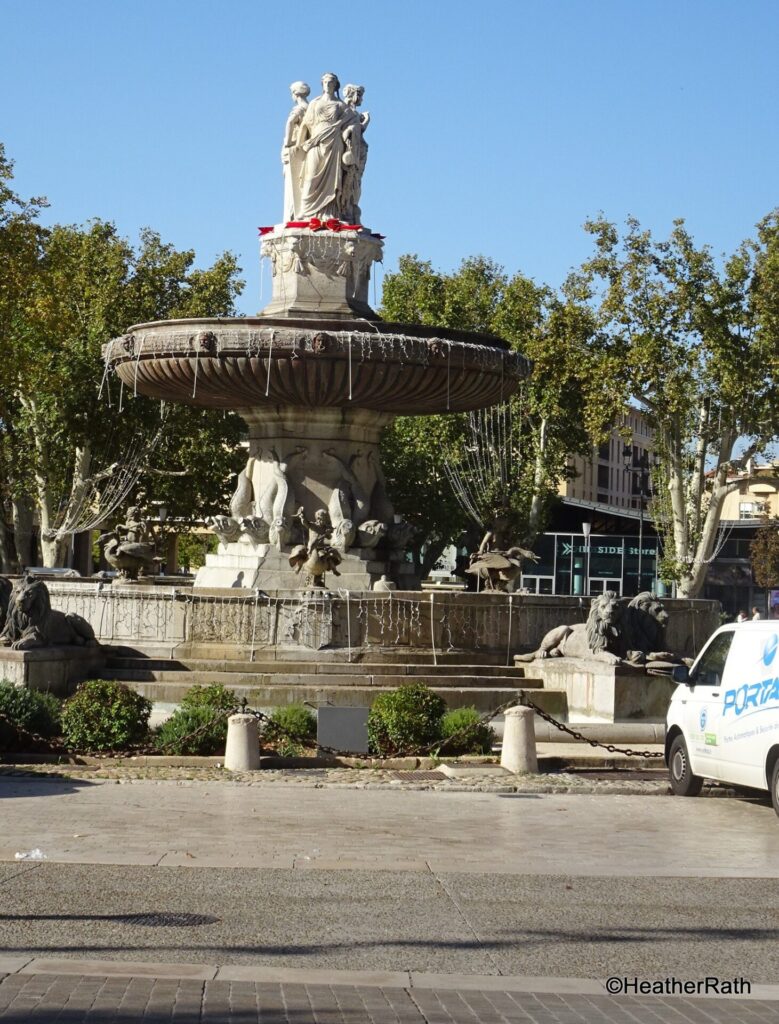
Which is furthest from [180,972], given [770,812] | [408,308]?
[408,308]

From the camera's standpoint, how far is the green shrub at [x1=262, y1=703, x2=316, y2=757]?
17781 millimetres

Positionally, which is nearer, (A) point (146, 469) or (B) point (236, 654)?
(B) point (236, 654)

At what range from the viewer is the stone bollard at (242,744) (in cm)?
1661

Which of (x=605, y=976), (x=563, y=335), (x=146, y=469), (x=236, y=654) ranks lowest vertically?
(x=605, y=976)

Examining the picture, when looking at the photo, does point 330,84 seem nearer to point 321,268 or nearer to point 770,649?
point 321,268

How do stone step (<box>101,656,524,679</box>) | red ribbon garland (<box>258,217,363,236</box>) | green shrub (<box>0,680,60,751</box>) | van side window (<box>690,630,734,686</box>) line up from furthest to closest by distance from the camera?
1. red ribbon garland (<box>258,217,363,236</box>)
2. stone step (<box>101,656,524,679</box>)
3. green shrub (<box>0,680,60,751</box>)
4. van side window (<box>690,630,734,686</box>)

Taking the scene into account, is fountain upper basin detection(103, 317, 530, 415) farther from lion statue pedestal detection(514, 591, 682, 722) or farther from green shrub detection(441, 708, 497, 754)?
green shrub detection(441, 708, 497, 754)

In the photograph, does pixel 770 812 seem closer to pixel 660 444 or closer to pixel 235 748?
pixel 235 748

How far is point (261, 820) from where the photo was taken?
13641mm

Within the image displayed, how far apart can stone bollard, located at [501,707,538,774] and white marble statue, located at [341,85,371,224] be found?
12179 millimetres

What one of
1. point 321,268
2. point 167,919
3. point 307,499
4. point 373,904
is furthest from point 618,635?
point 167,919

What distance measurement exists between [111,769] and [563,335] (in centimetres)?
3030

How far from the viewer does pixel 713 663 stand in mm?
15945

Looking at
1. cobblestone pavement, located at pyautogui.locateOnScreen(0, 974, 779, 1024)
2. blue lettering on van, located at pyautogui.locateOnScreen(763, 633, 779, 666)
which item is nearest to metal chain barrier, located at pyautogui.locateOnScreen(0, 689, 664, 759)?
blue lettering on van, located at pyautogui.locateOnScreen(763, 633, 779, 666)
